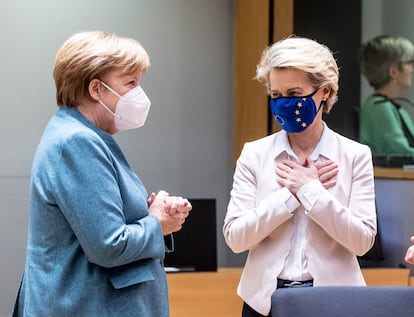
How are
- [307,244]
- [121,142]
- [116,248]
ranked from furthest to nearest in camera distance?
[121,142] → [307,244] → [116,248]

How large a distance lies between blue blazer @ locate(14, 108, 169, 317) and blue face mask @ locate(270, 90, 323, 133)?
1.89 feet

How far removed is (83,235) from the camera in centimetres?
174

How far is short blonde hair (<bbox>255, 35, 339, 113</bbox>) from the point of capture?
2.19 m

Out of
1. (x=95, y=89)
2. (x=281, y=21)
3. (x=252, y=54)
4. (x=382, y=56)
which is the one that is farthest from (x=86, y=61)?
(x=382, y=56)

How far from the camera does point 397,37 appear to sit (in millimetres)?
5172

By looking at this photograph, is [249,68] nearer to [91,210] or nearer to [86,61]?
[86,61]

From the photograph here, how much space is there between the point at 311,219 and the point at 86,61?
79cm

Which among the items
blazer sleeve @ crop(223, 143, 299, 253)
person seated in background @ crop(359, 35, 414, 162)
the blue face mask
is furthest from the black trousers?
person seated in background @ crop(359, 35, 414, 162)

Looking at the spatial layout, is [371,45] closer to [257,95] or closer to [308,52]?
[257,95]

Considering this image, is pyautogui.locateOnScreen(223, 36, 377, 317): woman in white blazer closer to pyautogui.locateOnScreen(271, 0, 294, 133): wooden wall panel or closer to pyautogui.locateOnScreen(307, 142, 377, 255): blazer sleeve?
pyautogui.locateOnScreen(307, 142, 377, 255): blazer sleeve

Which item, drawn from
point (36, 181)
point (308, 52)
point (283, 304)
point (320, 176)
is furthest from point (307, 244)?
point (36, 181)

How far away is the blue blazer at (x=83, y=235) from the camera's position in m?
1.75

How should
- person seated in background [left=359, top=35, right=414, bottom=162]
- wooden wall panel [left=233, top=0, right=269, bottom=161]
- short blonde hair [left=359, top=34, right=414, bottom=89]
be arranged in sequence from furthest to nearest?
short blonde hair [left=359, top=34, right=414, bottom=89] → person seated in background [left=359, top=35, right=414, bottom=162] → wooden wall panel [left=233, top=0, right=269, bottom=161]

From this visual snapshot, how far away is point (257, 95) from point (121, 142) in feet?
2.89
